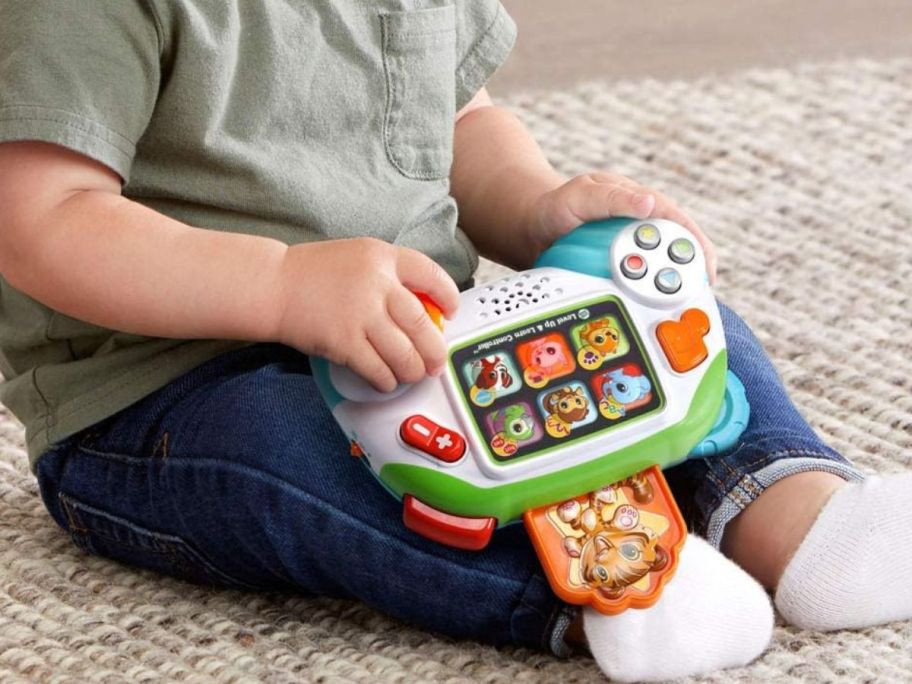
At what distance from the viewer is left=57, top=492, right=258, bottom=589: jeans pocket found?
767 millimetres

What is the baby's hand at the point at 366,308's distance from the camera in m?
0.68

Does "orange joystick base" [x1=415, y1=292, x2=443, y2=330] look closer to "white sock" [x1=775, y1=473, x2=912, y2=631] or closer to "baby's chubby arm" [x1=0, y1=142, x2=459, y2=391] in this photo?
"baby's chubby arm" [x1=0, y1=142, x2=459, y2=391]

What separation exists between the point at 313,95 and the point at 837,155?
1.84 feet

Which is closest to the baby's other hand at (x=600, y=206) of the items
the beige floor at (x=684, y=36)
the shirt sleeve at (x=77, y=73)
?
the shirt sleeve at (x=77, y=73)

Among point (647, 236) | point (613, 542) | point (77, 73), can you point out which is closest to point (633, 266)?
point (647, 236)

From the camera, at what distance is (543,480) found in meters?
0.69

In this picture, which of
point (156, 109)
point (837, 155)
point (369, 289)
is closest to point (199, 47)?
point (156, 109)

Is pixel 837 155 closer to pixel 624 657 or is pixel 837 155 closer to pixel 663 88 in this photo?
pixel 663 88

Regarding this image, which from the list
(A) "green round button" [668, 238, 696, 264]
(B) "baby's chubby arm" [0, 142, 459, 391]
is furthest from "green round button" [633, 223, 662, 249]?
(B) "baby's chubby arm" [0, 142, 459, 391]

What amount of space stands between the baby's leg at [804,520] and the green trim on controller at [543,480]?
38 mm

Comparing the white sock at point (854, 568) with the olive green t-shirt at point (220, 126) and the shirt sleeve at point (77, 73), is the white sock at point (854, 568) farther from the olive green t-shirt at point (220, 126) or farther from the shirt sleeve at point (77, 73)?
the shirt sleeve at point (77, 73)

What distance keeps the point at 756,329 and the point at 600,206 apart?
249 millimetres

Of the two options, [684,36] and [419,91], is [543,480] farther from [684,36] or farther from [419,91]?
[684,36]

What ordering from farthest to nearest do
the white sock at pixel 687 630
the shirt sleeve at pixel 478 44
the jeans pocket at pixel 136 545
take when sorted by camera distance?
1. the shirt sleeve at pixel 478 44
2. the jeans pocket at pixel 136 545
3. the white sock at pixel 687 630
